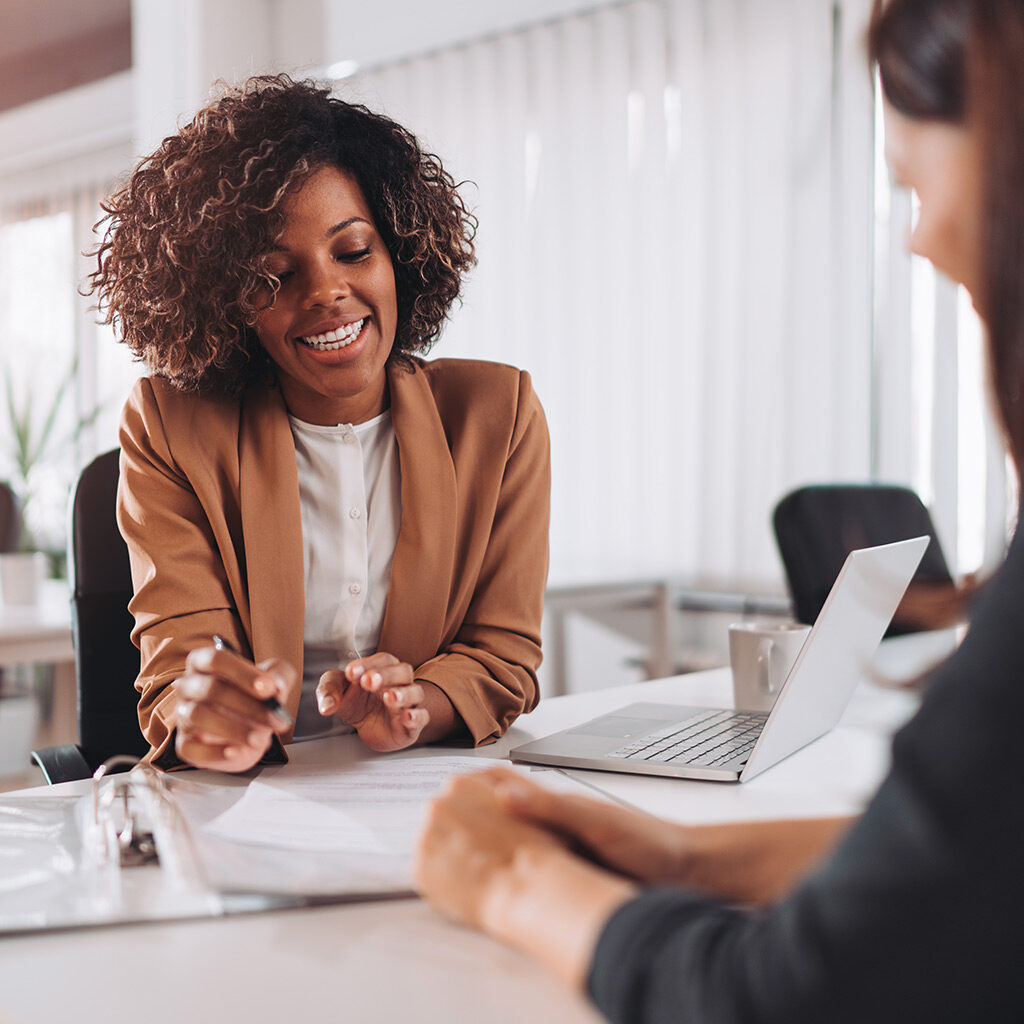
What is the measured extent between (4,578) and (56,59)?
10.2ft

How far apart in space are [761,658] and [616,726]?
0.64 feet

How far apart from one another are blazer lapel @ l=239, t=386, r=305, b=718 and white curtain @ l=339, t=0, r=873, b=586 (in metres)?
2.06

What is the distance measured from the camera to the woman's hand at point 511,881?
0.52 metres

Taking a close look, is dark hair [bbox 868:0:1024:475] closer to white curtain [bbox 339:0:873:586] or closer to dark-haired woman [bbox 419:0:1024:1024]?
dark-haired woman [bbox 419:0:1024:1024]

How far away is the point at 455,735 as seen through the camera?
1164 millimetres

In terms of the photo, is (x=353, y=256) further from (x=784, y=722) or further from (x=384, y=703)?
(x=784, y=722)

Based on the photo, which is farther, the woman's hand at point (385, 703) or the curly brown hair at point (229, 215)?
the curly brown hair at point (229, 215)

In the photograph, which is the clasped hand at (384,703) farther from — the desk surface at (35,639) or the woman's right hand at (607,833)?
the desk surface at (35,639)

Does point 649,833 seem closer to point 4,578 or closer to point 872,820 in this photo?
point 872,820

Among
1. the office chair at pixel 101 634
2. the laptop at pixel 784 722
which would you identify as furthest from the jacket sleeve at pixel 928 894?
the office chair at pixel 101 634

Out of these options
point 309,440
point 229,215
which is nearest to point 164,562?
point 309,440

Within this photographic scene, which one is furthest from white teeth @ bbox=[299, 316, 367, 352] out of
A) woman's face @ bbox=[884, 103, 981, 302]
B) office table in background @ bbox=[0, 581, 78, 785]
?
office table in background @ bbox=[0, 581, 78, 785]

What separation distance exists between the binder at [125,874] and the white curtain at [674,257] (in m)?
2.46

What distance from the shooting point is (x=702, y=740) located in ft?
3.61
